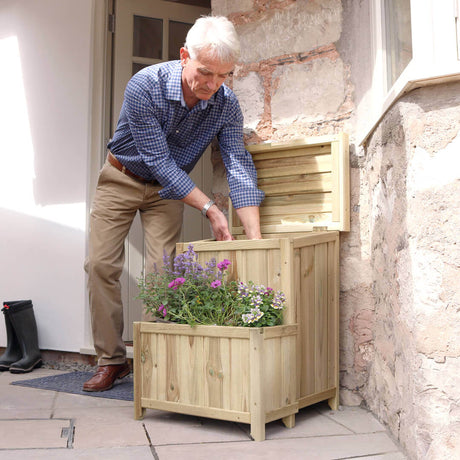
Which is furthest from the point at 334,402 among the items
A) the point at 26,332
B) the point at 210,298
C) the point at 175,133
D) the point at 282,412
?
the point at 26,332

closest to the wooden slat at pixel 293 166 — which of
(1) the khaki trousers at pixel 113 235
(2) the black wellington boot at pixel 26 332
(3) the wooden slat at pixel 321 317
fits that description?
(3) the wooden slat at pixel 321 317

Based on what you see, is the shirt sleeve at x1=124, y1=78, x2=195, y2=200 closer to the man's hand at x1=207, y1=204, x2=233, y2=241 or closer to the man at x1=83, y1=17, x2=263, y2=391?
the man at x1=83, y1=17, x2=263, y2=391

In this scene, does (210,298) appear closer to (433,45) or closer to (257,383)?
(257,383)

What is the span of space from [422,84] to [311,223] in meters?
0.92

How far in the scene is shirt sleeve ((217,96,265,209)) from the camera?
2645mm

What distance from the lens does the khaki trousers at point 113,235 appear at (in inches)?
115

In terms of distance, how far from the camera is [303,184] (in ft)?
8.81

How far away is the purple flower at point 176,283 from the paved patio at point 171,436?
50cm

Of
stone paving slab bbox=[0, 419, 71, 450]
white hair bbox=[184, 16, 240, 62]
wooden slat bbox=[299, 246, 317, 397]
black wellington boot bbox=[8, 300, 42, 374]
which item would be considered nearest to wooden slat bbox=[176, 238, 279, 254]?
wooden slat bbox=[299, 246, 317, 397]

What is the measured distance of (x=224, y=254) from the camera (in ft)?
7.85

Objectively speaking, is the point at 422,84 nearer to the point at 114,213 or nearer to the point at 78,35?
the point at 114,213

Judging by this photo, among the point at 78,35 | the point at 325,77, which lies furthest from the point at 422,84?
the point at 78,35

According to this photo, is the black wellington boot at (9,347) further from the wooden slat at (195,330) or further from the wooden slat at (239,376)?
the wooden slat at (239,376)

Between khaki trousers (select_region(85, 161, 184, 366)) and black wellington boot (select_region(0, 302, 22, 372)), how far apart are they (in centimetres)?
96
